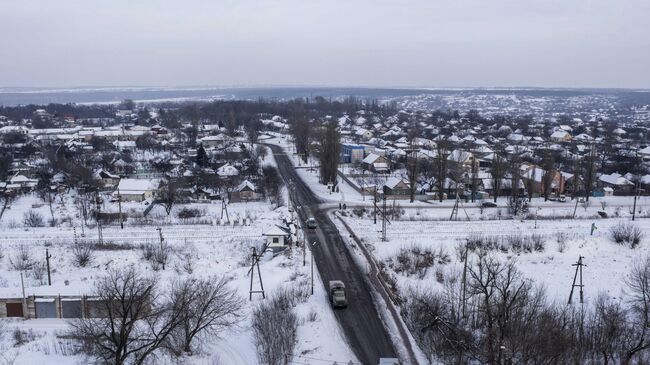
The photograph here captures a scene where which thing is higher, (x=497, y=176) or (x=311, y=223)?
(x=497, y=176)

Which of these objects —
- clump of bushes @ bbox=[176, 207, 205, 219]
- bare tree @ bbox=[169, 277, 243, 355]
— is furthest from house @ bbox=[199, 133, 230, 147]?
bare tree @ bbox=[169, 277, 243, 355]

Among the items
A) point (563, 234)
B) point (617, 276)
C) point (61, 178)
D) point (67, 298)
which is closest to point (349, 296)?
point (67, 298)

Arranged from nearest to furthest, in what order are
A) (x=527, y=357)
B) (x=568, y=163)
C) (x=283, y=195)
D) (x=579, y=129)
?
(x=527, y=357) < (x=283, y=195) < (x=568, y=163) < (x=579, y=129)

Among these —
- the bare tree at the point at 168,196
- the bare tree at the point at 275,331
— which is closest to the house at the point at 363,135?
the bare tree at the point at 168,196

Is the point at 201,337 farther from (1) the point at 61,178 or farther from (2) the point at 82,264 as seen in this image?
(1) the point at 61,178

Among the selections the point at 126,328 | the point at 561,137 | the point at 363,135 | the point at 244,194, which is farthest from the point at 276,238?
the point at 561,137

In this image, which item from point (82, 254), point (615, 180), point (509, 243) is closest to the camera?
point (82, 254)

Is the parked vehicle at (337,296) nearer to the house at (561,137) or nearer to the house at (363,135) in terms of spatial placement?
the house at (363,135)

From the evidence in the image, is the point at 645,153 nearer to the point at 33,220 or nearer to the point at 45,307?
the point at 33,220
